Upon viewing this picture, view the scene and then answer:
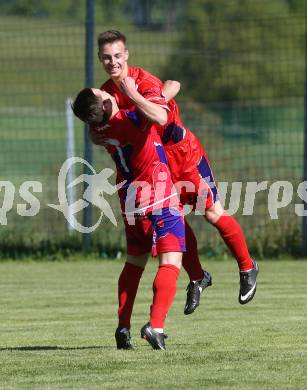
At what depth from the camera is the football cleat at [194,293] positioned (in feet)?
28.5

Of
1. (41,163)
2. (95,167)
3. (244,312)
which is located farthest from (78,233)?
(244,312)

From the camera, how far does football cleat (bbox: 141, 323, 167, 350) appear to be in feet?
25.6

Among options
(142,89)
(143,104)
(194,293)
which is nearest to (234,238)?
(194,293)

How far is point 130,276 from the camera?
27.4ft

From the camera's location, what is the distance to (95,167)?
16000 millimetres

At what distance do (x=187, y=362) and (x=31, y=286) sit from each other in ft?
19.5

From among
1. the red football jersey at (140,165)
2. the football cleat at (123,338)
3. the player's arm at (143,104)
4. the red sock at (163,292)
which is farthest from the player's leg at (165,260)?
the player's arm at (143,104)

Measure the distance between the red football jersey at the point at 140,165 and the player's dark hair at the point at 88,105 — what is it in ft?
0.51

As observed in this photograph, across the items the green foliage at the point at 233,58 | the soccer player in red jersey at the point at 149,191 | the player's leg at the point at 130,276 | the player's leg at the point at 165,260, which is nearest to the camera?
the soccer player in red jersey at the point at 149,191

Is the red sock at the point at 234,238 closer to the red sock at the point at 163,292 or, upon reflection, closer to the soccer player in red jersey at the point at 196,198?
the soccer player in red jersey at the point at 196,198

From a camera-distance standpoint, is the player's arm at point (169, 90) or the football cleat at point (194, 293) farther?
the football cleat at point (194, 293)

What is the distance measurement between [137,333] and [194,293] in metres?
0.90

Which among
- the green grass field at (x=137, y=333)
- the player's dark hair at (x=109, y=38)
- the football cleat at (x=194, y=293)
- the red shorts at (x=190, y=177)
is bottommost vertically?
the green grass field at (x=137, y=333)

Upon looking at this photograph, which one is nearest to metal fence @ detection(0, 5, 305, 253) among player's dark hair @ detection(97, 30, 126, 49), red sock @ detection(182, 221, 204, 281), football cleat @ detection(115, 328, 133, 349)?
red sock @ detection(182, 221, 204, 281)
